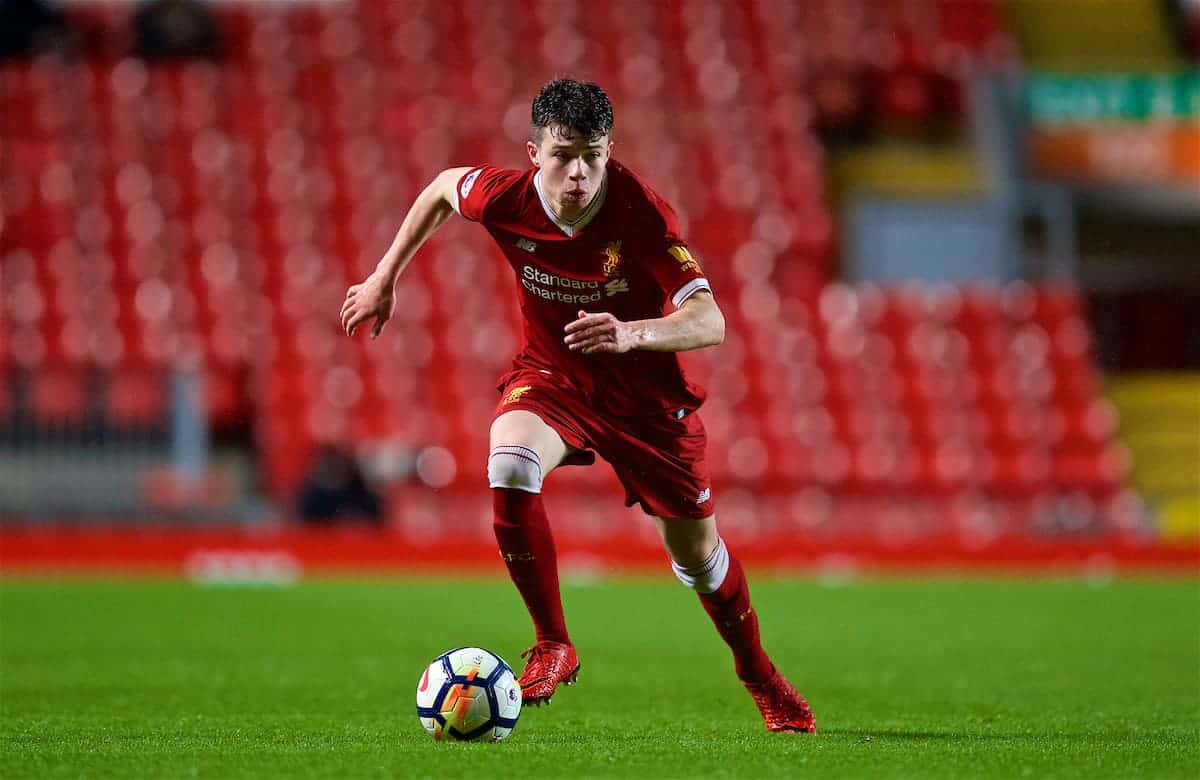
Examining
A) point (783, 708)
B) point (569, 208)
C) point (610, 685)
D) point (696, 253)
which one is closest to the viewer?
point (569, 208)

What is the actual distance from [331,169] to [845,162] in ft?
23.3

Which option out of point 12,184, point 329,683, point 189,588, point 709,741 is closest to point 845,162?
point 12,184

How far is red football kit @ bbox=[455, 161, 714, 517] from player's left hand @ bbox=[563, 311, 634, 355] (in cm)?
59

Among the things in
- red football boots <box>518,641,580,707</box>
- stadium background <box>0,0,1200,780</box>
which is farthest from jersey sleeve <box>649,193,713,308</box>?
stadium background <box>0,0,1200,780</box>

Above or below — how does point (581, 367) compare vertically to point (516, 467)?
above

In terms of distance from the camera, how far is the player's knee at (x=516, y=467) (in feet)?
17.6

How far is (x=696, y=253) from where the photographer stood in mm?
20188

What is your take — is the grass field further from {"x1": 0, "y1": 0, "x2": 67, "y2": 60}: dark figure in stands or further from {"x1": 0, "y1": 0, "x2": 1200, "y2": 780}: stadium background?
{"x1": 0, "y1": 0, "x2": 67, "y2": 60}: dark figure in stands

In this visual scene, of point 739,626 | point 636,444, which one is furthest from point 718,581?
point 636,444

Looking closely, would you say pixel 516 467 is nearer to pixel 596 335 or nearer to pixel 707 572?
pixel 596 335

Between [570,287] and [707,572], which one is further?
[707,572]

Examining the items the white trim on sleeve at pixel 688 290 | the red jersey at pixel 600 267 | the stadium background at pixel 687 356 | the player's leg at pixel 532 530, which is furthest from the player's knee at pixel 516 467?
the stadium background at pixel 687 356

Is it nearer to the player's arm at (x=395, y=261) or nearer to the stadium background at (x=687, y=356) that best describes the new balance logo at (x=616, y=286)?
the player's arm at (x=395, y=261)

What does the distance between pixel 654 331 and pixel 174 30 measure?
58.5 ft
